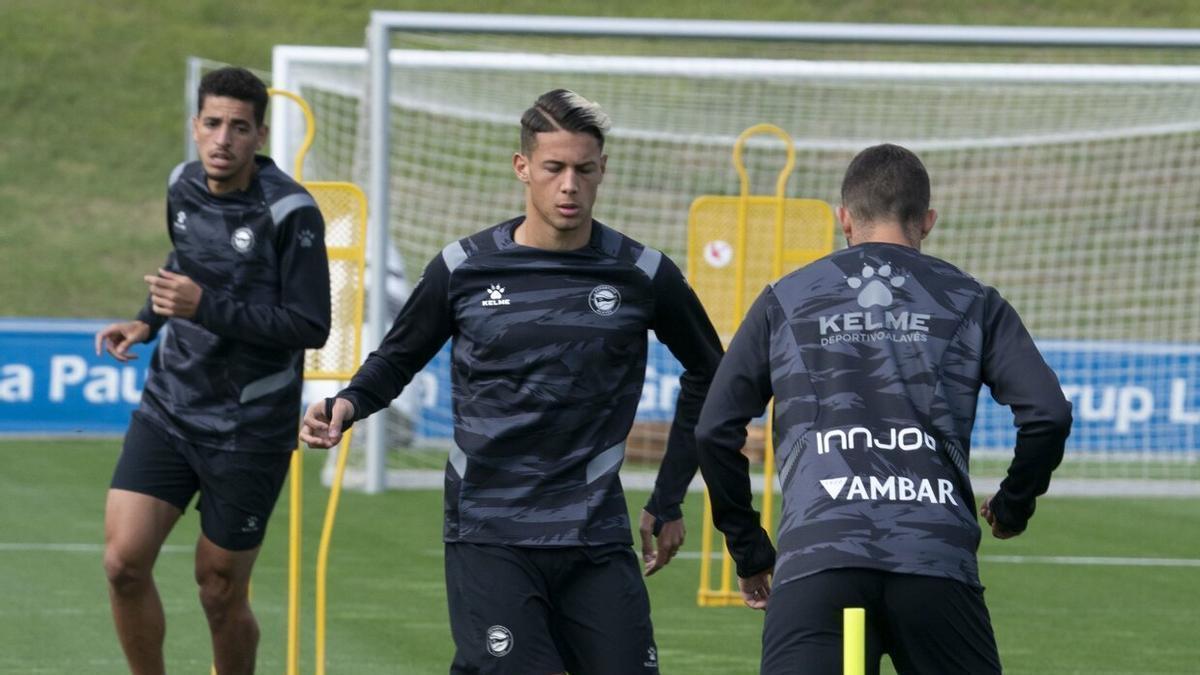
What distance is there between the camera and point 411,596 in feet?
30.8

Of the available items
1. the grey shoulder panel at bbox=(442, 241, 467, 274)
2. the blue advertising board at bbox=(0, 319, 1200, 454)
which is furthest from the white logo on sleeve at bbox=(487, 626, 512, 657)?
the blue advertising board at bbox=(0, 319, 1200, 454)

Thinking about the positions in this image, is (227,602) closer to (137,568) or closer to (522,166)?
(137,568)

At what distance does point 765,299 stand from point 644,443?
11.1 meters

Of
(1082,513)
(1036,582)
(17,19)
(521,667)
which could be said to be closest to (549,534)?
(521,667)

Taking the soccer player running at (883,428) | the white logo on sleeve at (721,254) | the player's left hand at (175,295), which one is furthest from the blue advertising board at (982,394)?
the soccer player running at (883,428)

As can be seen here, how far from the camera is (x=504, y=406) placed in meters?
4.66

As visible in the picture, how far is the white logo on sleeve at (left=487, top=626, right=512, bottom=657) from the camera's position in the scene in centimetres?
450

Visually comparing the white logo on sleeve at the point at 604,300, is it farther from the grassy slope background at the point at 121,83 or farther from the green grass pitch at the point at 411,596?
the grassy slope background at the point at 121,83

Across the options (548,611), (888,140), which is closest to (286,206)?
(548,611)

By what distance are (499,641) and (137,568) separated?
1.90 meters

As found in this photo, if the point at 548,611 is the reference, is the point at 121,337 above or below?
above

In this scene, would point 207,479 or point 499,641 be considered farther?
point 207,479

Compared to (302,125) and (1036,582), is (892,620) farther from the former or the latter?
(302,125)

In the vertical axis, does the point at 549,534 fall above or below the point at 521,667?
above
